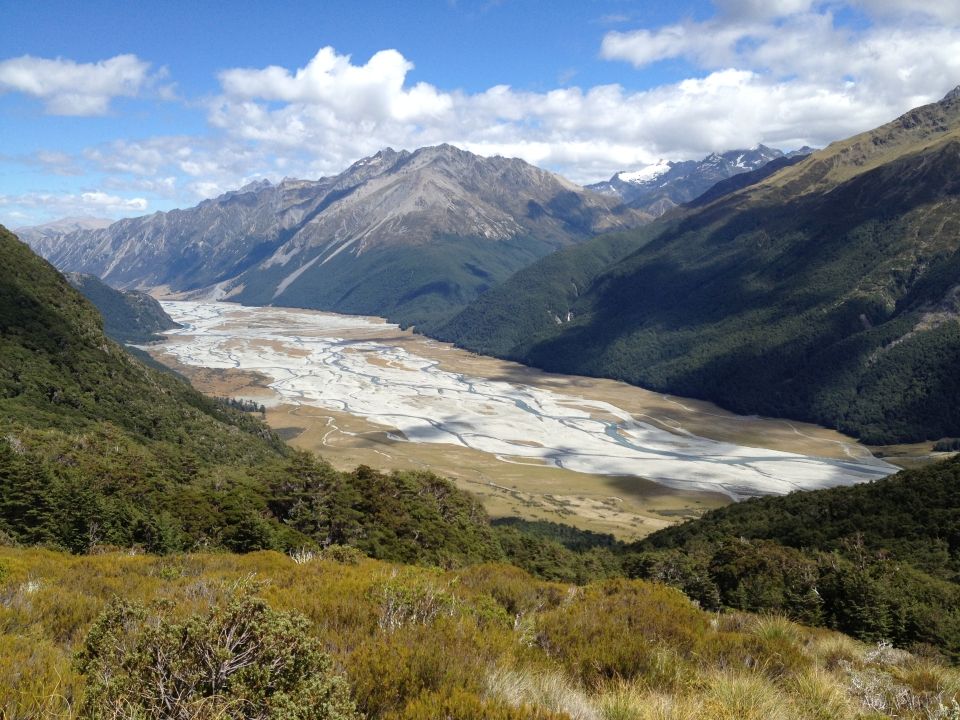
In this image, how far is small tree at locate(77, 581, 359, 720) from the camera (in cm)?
725

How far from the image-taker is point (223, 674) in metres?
7.75

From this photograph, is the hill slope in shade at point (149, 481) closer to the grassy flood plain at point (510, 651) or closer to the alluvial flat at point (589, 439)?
the grassy flood plain at point (510, 651)

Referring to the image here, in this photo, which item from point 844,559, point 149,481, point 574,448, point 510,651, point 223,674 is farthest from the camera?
point 574,448

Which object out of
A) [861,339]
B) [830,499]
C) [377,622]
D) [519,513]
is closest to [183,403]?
[519,513]

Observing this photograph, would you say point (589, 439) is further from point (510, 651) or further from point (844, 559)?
point (510, 651)

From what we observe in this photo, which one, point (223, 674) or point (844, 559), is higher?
point (223, 674)

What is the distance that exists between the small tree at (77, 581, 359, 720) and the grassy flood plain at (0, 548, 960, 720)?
1.71 ft

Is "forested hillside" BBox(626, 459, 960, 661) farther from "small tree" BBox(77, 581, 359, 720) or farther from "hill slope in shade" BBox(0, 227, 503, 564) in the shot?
"small tree" BBox(77, 581, 359, 720)

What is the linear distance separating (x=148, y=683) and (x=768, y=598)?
99.7 feet

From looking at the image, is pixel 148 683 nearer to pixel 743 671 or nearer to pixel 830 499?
pixel 743 671

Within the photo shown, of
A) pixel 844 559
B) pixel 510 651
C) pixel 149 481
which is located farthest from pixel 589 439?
pixel 510 651

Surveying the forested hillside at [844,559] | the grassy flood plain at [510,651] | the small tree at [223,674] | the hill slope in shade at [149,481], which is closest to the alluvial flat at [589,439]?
the forested hillside at [844,559]

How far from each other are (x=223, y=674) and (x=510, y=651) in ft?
14.9

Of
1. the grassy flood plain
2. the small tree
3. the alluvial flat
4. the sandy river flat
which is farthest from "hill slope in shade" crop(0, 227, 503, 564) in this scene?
the alluvial flat
